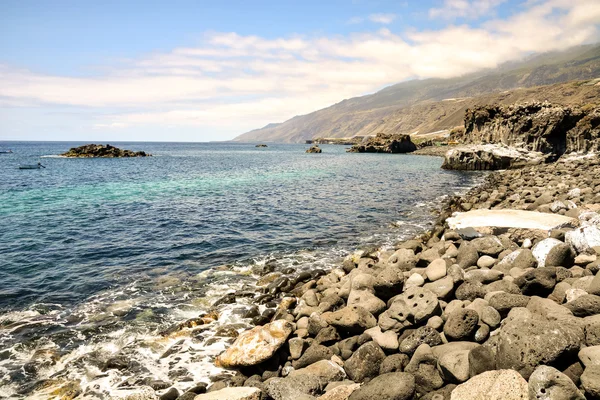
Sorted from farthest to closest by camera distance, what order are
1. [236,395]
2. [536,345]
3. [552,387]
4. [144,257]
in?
[144,257] < [236,395] < [536,345] < [552,387]

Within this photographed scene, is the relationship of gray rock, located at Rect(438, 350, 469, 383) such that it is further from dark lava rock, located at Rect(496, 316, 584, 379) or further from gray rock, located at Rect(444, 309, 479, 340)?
gray rock, located at Rect(444, 309, 479, 340)

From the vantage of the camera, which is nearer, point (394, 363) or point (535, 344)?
point (535, 344)

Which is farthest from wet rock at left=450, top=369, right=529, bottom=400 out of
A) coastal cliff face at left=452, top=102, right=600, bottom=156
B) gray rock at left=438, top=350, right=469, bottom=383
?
coastal cliff face at left=452, top=102, right=600, bottom=156

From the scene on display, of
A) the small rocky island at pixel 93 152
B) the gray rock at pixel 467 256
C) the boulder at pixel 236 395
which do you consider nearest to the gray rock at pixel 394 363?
the boulder at pixel 236 395

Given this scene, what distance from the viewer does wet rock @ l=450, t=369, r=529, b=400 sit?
15.7 feet

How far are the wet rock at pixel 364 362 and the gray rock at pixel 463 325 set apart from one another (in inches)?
59.6

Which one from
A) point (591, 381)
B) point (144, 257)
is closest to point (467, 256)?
point (591, 381)

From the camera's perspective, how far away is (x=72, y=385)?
8.02m

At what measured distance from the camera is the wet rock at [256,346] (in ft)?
26.8

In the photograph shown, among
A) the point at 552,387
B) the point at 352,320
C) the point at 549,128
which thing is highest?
the point at 549,128

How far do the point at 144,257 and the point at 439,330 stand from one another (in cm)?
1443

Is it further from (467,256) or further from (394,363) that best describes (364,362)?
(467,256)

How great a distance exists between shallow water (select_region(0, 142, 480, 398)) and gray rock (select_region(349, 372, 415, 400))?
4317mm

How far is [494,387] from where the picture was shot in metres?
4.91
